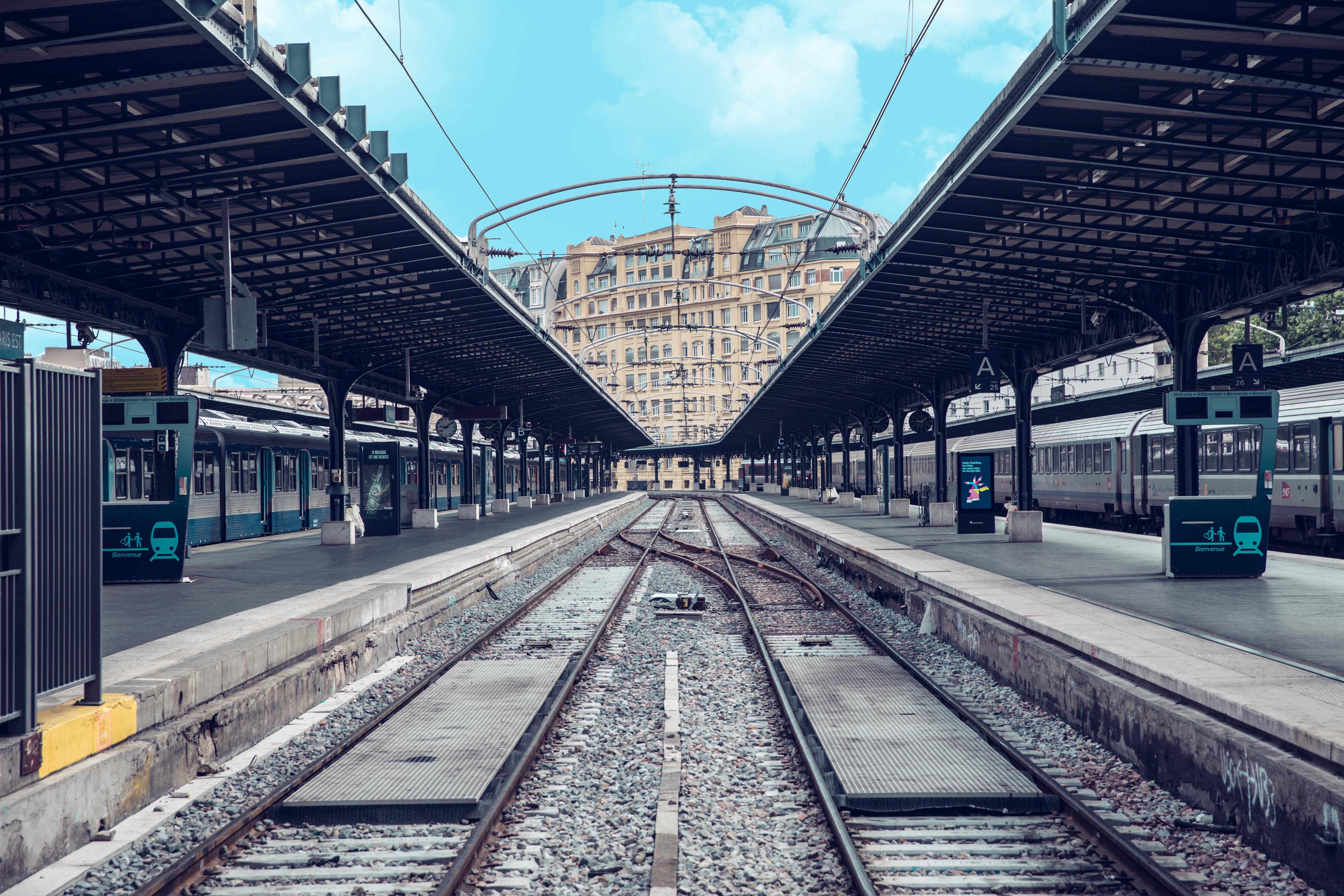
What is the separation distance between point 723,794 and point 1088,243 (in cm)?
1122

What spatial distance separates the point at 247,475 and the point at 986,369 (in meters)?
17.6

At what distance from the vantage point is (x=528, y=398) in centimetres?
4281

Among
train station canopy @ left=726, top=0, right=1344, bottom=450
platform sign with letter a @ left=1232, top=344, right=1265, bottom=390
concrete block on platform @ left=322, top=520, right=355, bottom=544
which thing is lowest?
concrete block on platform @ left=322, top=520, right=355, bottom=544

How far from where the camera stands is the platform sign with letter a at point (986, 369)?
21891 millimetres

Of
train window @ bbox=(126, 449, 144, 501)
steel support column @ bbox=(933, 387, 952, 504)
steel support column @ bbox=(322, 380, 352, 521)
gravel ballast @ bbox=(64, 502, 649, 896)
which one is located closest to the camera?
gravel ballast @ bbox=(64, 502, 649, 896)

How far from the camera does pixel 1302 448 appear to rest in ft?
70.8

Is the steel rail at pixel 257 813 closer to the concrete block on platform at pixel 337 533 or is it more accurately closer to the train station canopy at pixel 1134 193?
the train station canopy at pixel 1134 193

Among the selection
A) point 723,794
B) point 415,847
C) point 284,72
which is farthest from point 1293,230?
point 415,847

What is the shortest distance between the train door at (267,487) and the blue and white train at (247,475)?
0.02 meters

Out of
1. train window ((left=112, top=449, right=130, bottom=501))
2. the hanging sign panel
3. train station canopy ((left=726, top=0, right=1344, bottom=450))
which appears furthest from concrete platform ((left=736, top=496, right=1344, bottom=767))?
train window ((left=112, top=449, right=130, bottom=501))

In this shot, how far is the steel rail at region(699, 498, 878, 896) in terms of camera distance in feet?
17.2

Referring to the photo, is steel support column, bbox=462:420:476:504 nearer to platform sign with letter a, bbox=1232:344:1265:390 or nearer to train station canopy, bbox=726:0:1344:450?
train station canopy, bbox=726:0:1344:450

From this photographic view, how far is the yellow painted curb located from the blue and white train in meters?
9.53

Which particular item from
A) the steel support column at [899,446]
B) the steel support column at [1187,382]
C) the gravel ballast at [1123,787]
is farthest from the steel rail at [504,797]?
the steel support column at [899,446]
